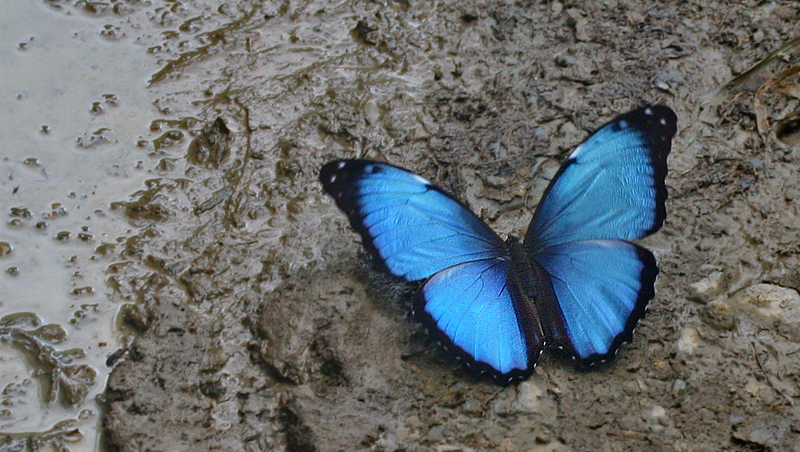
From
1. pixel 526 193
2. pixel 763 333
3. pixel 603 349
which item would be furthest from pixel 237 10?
pixel 763 333

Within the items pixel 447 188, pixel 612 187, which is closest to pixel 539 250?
pixel 612 187

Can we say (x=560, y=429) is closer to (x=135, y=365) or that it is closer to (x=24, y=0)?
(x=135, y=365)

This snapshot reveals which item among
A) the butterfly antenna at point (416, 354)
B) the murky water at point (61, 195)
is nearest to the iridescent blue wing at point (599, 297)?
the butterfly antenna at point (416, 354)

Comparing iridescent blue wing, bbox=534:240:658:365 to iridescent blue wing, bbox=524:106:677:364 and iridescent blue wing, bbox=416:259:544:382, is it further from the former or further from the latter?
iridescent blue wing, bbox=416:259:544:382

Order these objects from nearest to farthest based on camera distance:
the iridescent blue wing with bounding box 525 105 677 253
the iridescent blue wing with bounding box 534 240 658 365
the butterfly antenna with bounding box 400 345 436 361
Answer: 1. the iridescent blue wing with bounding box 534 240 658 365
2. the iridescent blue wing with bounding box 525 105 677 253
3. the butterfly antenna with bounding box 400 345 436 361

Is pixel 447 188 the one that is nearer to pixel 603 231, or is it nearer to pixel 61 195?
pixel 603 231

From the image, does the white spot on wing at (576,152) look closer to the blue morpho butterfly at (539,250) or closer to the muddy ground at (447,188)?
the blue morpho butterfly at (539,250)

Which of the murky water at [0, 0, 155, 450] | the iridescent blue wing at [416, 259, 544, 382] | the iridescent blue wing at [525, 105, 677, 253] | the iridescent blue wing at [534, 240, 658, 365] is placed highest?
the iridescent blue wing at [525, 105, 677, 253]

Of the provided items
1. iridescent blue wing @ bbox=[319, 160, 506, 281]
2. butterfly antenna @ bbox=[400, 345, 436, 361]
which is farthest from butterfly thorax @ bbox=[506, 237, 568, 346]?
butterfly antenna @ bbox=[400, 345, 436, 361]
